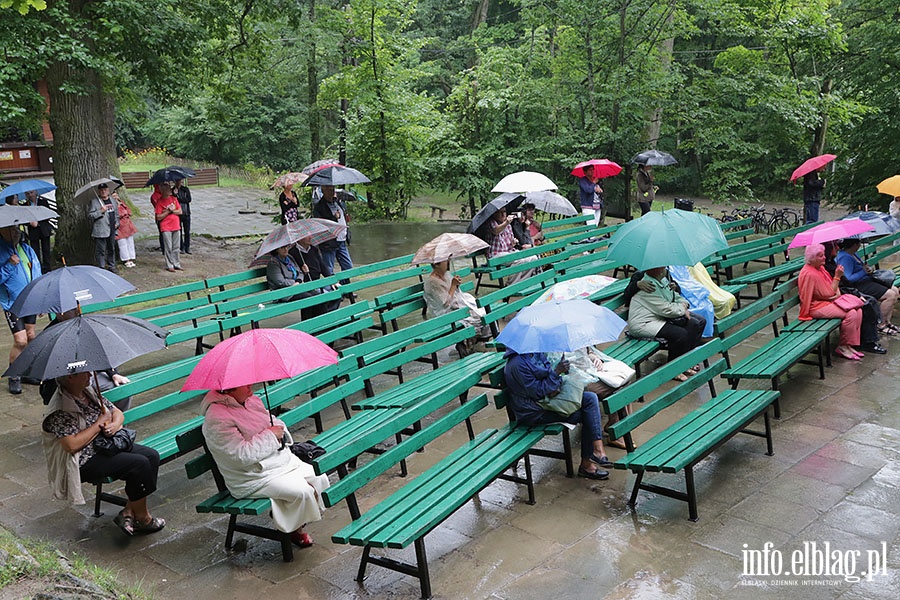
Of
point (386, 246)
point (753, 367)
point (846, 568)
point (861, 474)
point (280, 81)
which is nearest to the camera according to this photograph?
point (846, 568)

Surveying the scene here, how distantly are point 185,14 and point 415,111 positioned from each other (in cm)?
586

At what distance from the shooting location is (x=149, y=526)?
534 centimetres

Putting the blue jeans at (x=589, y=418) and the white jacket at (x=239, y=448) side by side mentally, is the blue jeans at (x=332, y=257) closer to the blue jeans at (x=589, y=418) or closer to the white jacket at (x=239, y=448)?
the blue jeans at (x=589, y=418)

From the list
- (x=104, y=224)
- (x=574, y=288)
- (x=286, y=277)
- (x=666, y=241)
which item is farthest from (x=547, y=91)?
(x=574, y=288)

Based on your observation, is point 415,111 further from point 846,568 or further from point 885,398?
point 846,568

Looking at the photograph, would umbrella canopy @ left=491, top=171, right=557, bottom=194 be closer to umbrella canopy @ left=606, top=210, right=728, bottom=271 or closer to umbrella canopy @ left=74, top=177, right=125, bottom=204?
umbrella canopy @ left=606, top=210, right=728, bottom=271

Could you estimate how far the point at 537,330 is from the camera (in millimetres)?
5484

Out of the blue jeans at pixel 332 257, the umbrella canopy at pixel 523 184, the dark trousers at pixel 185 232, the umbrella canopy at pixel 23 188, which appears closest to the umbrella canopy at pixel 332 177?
the blue jeans at pixel 332 257

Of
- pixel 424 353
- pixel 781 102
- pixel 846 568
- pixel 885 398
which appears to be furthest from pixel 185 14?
pixel 846 568

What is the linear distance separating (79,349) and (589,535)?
348cm

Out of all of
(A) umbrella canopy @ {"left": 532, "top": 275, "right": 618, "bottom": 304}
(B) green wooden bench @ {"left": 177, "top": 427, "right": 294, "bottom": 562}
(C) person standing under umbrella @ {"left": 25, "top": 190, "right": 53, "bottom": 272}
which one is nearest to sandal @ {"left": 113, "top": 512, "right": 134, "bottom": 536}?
(B) green wooden bench @ {"left": 177, "top": 427, "right": 294, "bottom": 562}

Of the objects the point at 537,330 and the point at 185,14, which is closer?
the point at 537,330

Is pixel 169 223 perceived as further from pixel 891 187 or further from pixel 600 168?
pixel 891 187

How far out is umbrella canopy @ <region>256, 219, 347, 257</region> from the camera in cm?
933
